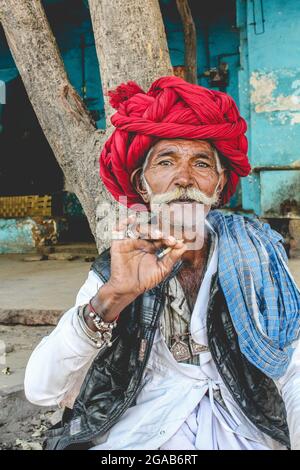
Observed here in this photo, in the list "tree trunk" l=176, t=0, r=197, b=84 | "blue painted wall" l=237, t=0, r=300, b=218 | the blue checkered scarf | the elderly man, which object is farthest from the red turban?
"blue painted wall" l=237, t=0, r=300, b=218

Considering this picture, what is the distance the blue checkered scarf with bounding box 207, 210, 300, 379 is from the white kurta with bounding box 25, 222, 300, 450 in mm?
92

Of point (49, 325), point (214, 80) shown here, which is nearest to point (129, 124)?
point (49, 325)

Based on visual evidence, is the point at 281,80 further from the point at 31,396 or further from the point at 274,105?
the point at 31,396

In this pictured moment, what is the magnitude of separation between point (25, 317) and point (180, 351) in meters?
3.10

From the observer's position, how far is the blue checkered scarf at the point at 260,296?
1626 mm

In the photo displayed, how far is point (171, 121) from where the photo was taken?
1834mm

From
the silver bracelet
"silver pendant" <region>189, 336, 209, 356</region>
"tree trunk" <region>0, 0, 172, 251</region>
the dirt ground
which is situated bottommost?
the dirt ground

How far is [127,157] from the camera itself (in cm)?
196

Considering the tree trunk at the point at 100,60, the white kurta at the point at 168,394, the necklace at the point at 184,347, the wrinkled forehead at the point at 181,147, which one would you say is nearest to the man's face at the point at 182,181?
the wrinkled forehead at the point at 181,147

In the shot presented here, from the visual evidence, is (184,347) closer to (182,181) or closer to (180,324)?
(180,324)

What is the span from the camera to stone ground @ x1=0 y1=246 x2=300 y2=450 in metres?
3.02

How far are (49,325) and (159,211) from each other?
9.69 ft

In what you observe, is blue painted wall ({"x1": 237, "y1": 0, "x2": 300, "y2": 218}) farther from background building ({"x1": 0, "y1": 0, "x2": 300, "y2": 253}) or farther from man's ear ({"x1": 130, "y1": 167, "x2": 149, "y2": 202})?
man's ear ({"x1": 130, "y1": 167, "x2": 149, "y2": 202})

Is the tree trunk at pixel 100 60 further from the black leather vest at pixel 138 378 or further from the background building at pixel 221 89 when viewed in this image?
the background building at pixel 221 89
